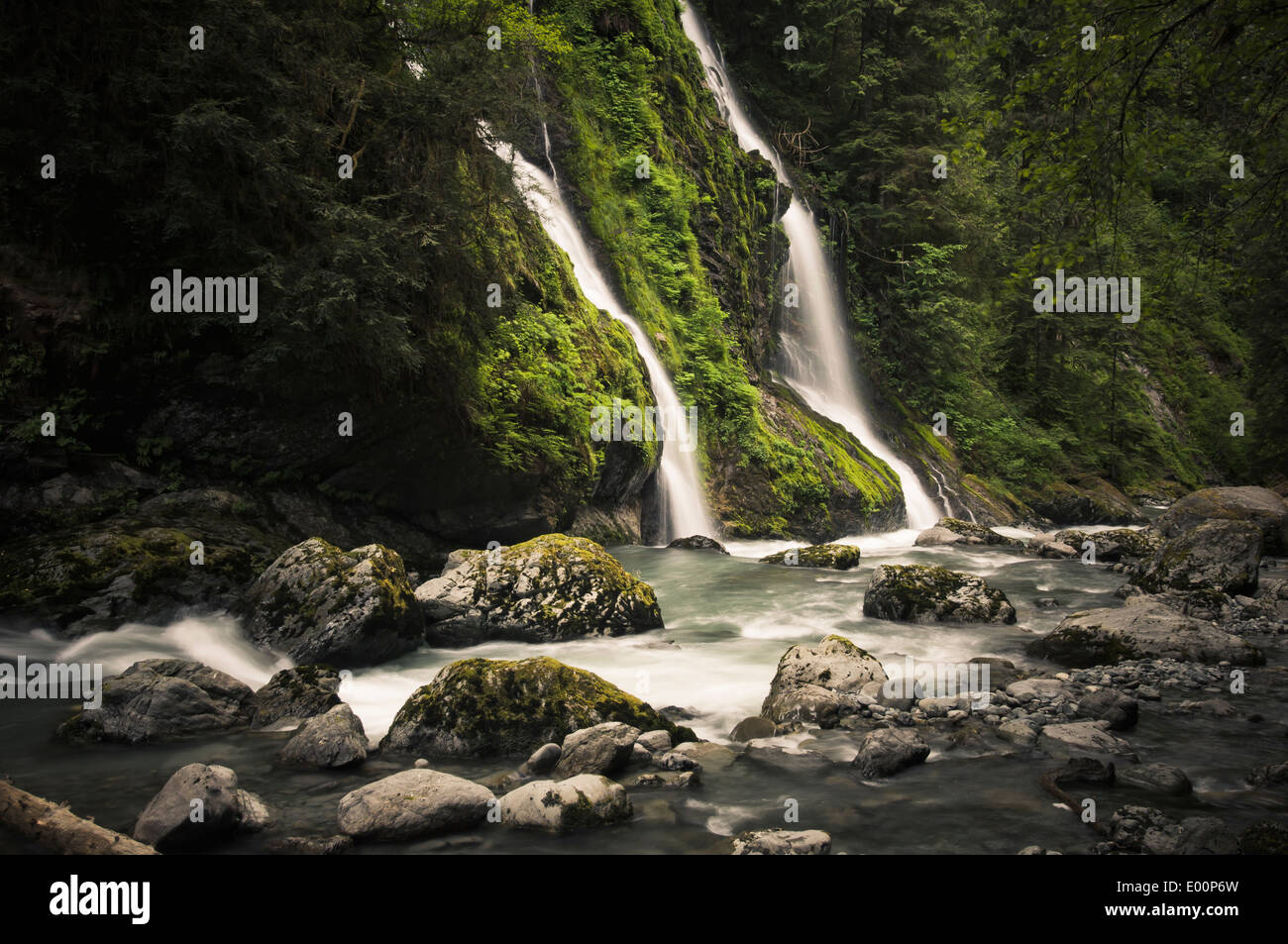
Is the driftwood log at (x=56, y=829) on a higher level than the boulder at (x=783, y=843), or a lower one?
higher

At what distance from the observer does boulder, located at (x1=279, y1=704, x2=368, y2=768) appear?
18.7 feet

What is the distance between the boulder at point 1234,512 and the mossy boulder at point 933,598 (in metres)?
7.00

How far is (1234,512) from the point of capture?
16953 millimetres

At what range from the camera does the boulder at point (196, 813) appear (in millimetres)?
4426

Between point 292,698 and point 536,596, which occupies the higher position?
point 536,596

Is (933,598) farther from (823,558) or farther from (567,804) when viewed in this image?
(567,804)

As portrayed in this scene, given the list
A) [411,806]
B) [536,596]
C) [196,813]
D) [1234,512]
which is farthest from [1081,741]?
[1234,512]

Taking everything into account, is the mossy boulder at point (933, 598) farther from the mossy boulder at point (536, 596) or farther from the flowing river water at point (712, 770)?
the mossy boulder at point (536, 596)

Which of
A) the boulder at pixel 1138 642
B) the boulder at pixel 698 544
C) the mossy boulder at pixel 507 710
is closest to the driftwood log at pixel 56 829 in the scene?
the mossy boulder at pixel 507 710

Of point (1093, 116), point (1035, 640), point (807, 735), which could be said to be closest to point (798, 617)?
point (1035, 640)

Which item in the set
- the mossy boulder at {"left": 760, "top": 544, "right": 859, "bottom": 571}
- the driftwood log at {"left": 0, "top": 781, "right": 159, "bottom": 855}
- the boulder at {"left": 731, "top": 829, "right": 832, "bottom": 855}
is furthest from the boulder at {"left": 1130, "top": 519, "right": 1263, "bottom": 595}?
the driftwood log at {"left": 0, "top": 781, "right": 159, "bottom": 855}

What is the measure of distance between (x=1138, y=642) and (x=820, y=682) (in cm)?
399

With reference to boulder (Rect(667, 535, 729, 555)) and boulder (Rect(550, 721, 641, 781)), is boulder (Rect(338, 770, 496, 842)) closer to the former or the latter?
boulder (Rect(550, 721, 641, 781))

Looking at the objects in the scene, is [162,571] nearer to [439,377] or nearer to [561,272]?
[439,377]
